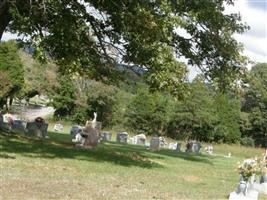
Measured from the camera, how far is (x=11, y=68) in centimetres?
7019

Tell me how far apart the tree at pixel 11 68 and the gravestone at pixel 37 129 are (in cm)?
3340

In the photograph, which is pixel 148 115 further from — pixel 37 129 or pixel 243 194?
pixel 243 194

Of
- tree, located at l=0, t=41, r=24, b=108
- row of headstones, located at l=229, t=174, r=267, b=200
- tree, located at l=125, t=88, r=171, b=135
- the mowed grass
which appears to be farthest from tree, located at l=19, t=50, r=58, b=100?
row of headstones, located at l=229, t=174, r=267, b=200

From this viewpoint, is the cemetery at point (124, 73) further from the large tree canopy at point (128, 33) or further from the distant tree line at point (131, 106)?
the distant tree line at point (131, 106)

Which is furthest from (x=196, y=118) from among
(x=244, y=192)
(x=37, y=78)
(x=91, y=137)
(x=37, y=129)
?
(x=244, y=192)

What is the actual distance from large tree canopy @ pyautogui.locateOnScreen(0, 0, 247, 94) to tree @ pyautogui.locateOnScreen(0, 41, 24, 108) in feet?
138

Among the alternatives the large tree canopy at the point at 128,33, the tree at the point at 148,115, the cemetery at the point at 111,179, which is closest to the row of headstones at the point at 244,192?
the cemetery at the point at 111,179

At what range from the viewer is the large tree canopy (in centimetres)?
1814

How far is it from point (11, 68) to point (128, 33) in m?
→ 52.0

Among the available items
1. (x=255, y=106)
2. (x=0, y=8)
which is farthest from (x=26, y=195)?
(x=255, y=106)

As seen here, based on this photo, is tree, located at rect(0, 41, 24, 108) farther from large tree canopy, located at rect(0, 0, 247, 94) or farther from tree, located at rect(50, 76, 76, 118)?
large tree canopy, located at rect(0, 0, 247, 94)

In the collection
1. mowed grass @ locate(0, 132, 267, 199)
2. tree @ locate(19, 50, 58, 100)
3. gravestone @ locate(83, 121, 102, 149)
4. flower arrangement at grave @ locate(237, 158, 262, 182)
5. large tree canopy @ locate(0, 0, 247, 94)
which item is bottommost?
mowed grass @ locate(0, 132, 267, 199)

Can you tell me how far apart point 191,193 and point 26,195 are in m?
4.98

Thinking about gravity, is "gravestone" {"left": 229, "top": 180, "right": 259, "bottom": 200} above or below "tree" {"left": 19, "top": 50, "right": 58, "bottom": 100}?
below
